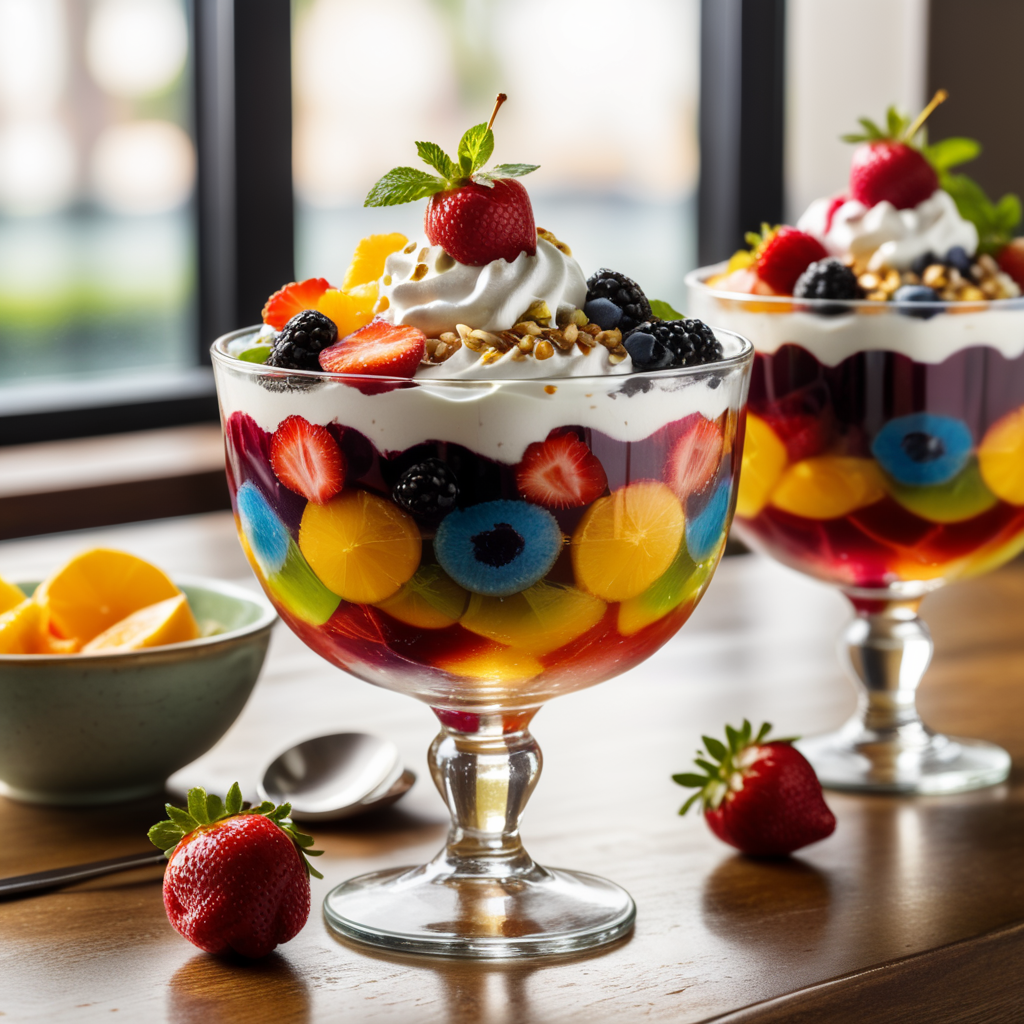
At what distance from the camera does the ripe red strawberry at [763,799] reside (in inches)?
34.8

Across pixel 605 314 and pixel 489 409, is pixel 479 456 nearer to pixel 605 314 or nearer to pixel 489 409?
pixel 489 409

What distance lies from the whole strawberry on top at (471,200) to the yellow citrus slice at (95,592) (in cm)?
32

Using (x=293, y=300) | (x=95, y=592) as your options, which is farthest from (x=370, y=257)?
(x=95, y=592)

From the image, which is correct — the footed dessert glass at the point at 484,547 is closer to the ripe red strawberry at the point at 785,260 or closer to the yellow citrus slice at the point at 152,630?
the yellow citrus slice at the point at 152,630

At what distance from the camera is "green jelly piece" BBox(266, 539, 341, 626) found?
0.77 metres

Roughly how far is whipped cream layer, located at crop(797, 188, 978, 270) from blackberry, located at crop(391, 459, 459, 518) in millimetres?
488

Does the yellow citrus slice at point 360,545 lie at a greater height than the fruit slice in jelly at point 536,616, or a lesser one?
greater

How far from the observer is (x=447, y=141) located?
106 inches

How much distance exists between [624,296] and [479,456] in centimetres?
15

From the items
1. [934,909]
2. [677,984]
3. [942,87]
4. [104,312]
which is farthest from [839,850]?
[942,87]

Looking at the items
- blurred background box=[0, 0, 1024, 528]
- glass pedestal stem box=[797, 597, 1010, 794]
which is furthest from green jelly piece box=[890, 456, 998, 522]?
blurred background box=[0, 0, 1024, 528]

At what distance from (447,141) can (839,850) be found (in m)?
1.98

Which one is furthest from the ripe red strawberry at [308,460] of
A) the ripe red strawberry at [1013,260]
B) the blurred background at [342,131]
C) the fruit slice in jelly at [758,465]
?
the blurred background at [342,131]

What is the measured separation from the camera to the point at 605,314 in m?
0.80
